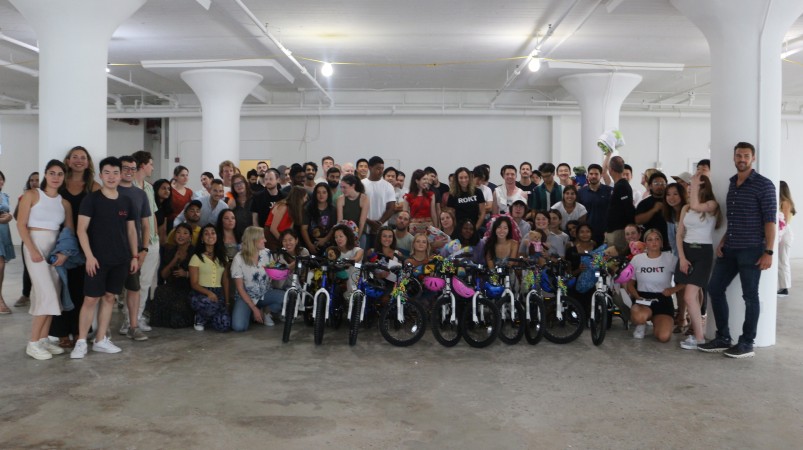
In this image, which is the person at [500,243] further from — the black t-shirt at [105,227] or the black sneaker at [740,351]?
the black t-shirt at [105,227]

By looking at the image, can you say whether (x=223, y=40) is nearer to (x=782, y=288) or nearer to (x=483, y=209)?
(x=483, y=209)

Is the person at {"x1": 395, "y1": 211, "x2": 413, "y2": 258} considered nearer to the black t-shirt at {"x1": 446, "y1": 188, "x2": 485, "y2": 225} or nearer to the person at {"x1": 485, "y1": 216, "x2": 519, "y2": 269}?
the black t-shirt at {"x1": 446, "y1": 188, "x2": 485, "y2": 225}

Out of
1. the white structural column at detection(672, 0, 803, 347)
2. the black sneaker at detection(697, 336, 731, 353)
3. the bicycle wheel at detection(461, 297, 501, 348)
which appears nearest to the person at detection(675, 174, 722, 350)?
the black sneaker at detection(697, 336, 731, 353)

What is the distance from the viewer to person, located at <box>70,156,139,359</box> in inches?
201

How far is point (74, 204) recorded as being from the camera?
17.6 ft

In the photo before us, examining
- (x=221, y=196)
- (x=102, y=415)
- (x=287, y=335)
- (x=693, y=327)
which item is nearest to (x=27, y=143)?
(x=221, y=196)

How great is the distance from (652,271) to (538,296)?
1.23 meters

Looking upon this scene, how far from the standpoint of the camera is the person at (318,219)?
22.7ft

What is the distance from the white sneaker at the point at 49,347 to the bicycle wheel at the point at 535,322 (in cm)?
399

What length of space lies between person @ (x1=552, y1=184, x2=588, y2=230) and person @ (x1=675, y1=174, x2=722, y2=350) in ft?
5.15

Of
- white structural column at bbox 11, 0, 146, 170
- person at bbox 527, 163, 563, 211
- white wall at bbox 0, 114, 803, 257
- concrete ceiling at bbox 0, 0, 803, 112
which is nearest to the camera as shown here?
white structural column at bbox 11, 0, 146, 170

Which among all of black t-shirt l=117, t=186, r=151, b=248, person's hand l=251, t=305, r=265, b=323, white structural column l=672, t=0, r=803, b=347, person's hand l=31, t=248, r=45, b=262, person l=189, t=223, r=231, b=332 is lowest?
person's hand l=251, t=305, r=265, b=323

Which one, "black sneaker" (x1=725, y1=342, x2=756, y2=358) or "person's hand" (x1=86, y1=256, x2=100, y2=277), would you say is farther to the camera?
"black sneaker" (x1=725, y1=342, x2=756, y2=358)

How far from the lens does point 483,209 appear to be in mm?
7309
